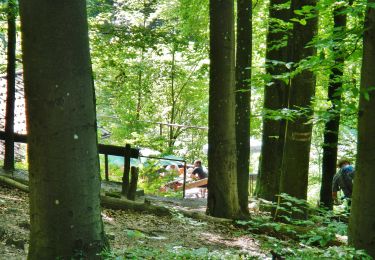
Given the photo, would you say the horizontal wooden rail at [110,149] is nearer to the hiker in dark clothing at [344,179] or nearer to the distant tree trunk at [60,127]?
the hiker in dark clothing at [344,179]

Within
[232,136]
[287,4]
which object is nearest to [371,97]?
[232,136]

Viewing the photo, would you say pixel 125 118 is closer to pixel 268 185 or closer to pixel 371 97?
pixel 268 185

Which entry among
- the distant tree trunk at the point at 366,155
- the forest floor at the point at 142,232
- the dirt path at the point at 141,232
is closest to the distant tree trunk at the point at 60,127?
the forest floor at the point at 142,232

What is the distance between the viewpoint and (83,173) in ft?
11.3

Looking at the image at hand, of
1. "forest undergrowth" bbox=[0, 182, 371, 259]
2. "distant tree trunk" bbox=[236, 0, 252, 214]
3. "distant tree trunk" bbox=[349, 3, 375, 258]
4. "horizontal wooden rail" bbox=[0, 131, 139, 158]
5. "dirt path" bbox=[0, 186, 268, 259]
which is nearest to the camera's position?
"distant tree trunk" bbox=[349, 3, 375, 258]

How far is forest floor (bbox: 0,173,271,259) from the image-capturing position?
5.33 m

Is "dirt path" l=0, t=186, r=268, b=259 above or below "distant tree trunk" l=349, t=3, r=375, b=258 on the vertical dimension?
below

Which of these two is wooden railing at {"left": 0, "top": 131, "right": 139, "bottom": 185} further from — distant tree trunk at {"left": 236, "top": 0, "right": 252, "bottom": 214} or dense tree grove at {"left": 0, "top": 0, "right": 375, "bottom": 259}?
distant tree trunk at {"left": 236, "top": 0, "right": 252, "bottom": 214}

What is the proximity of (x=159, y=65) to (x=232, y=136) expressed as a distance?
15504 mm

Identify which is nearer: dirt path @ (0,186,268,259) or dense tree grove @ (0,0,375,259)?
dense tree grove @ (0,0,375,259)

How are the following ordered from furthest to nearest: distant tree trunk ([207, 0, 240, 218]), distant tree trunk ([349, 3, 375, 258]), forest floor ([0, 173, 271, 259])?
1. distant tree trunk ([207, 0, 240, 218])
2. forest floor ([0, 173, 271, 259])
3. distant tree trunk ([349, 3, 375, 258])

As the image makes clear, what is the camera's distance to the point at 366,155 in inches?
129

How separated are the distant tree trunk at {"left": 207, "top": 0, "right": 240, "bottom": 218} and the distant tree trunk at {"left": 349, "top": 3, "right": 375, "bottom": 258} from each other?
4.74m

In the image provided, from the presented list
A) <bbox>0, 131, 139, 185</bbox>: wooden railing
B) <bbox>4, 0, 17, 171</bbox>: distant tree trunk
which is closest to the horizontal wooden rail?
<bbox>0, 131, 139, 185</bbox>: wooden railing
